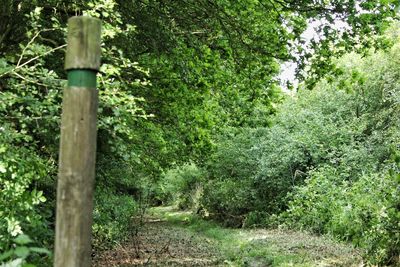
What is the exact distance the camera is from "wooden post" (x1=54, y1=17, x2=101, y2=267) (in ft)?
7.03

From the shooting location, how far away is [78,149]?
218 cm

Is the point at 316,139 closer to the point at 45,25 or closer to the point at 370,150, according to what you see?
the point at 370,150

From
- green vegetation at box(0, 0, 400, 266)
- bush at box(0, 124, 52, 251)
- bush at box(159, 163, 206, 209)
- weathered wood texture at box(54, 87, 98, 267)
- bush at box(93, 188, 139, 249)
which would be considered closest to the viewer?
weathered wood texture at box(54, 87, 98, 267)

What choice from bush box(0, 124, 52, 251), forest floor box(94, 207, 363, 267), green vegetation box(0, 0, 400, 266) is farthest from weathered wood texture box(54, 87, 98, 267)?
forest floor box(94, 207, 363, 267)

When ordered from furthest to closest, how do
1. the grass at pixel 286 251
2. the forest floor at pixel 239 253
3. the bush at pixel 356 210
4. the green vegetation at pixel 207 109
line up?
the forest floor at pixel 239 253, the grass at pixel 286 251, the bush at pixel 356 210, the green vegetation at pixel 207 109

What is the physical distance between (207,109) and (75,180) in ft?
34.6

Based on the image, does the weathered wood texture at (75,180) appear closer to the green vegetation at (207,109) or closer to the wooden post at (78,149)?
the wooden post at (78,149)

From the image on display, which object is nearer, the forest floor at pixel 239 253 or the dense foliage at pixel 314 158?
the forest floor at pixel 239 253

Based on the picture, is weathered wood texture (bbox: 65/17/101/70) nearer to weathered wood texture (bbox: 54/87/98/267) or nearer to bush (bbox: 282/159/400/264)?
weathered wood texture (bbox: 54/87/98/267)

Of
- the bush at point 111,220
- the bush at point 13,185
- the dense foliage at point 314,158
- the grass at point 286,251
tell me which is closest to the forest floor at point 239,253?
the grass at point 286,251

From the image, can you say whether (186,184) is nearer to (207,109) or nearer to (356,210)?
(207,109)

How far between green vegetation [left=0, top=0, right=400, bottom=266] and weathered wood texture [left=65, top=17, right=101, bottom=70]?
37.5 inches

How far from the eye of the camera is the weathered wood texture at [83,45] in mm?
2211

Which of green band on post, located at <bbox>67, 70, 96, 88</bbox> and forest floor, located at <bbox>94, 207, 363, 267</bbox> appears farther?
forest floor, located at <bbox>94, 207, 363, 267</bbox>
